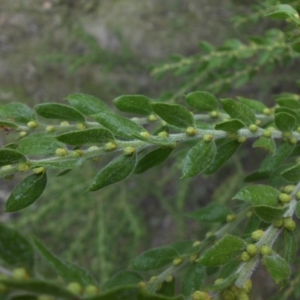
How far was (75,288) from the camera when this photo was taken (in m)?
0.63

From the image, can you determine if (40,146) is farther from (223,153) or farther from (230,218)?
(230,218)

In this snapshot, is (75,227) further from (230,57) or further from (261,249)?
(261,249)

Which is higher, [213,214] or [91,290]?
[91,290]

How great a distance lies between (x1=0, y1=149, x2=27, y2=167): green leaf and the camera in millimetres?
892

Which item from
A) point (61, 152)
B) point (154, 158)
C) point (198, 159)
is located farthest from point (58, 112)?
point (198, 159)

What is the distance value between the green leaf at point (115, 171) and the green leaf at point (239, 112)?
0.95 ft

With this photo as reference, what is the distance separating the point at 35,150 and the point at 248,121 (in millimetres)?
572

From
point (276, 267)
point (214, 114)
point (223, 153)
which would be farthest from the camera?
point (214, 114)

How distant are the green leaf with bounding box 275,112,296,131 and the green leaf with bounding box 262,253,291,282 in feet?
1.28

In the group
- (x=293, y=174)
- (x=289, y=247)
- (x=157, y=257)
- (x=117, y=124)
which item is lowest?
(x=157, y=257)

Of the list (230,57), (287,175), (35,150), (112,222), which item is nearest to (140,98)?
(35,150)

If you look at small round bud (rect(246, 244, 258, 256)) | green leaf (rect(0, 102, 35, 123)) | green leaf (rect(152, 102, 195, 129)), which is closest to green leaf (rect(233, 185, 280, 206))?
small round bud (rect(246, 244, 258, 256))

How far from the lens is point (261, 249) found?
0.86 m

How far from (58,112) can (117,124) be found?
0.21m
